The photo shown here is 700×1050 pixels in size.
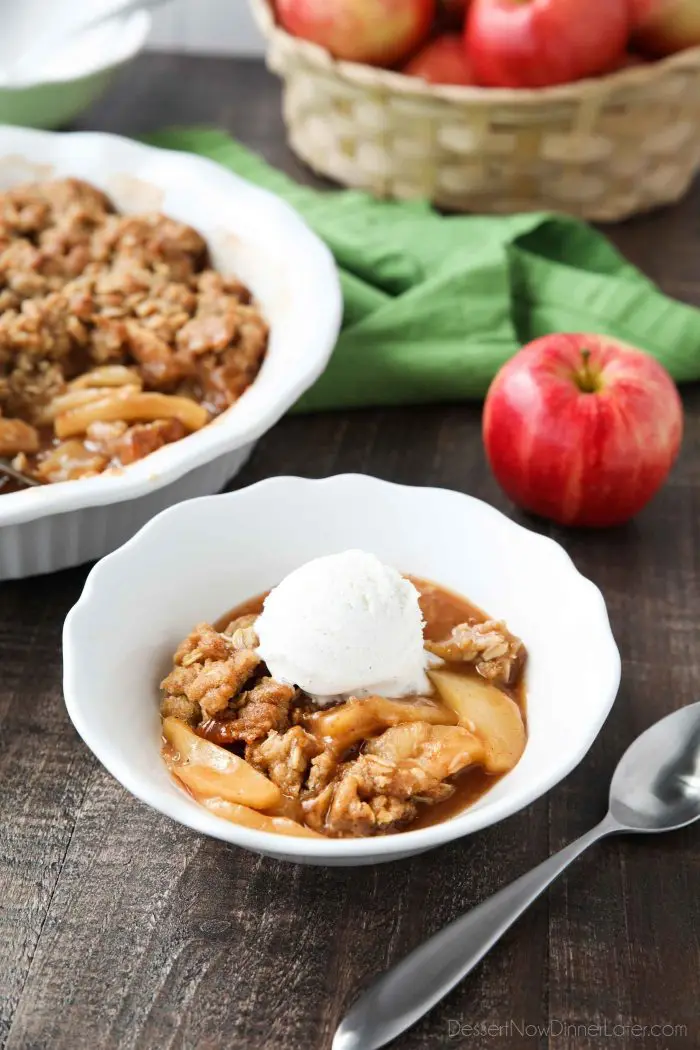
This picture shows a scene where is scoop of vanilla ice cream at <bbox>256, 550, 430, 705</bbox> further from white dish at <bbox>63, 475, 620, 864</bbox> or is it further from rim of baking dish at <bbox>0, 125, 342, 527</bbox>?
rim of baking dish at <bbox>0, 125, 342, 527</bbox>

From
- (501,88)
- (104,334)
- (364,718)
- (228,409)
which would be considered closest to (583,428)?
(228,409)

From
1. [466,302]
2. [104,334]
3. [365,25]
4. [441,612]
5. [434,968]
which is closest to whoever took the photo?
[434,968]

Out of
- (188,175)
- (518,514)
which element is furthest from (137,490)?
(188,175)

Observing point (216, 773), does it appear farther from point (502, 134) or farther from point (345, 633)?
point (502, 134)

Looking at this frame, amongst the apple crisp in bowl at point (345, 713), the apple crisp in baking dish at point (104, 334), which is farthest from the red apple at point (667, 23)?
the apple crisp in bowl at point (345, 713)

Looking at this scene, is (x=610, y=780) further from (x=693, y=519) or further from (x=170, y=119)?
(x=170, y=119)

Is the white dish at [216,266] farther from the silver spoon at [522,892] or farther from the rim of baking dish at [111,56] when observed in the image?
the silver spoon at [522,892]

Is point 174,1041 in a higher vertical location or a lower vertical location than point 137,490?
lower
